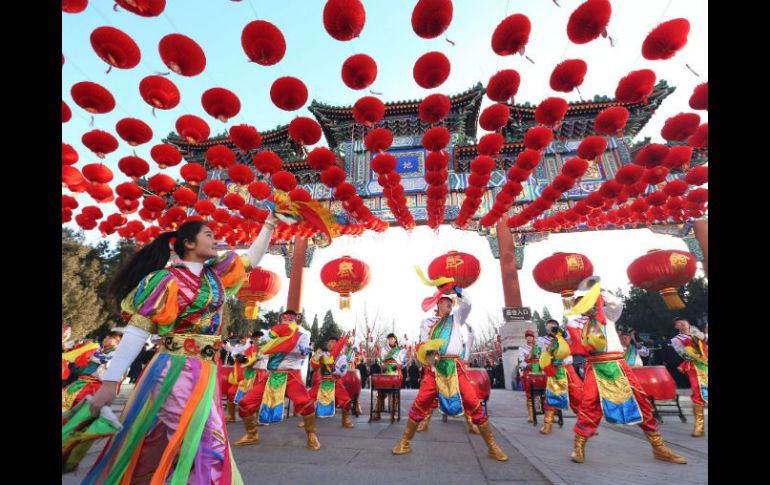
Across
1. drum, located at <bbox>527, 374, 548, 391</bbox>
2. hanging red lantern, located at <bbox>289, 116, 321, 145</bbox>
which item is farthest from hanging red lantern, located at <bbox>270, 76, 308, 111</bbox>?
drum, located at <bbox>527, 374, 548, 391</bbox>

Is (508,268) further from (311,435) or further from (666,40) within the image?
(311,435)

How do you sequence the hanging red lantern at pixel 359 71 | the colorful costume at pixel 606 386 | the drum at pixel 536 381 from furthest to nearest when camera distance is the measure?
the drum at pixel 536 381
the hanging red lantern at pixel 359 71
the colorful costume at pixel 606 386

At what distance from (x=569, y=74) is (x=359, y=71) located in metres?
2.51

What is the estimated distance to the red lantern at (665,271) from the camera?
7.93 m

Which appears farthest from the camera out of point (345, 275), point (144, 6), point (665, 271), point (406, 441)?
point (345, 275)

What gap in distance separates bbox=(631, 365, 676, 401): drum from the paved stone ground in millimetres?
551

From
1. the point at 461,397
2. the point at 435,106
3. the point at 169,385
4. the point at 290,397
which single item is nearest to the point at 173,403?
the point at 169,385

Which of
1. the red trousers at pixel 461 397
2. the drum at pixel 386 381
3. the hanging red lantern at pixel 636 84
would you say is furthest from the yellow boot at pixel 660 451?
the drum at pixel 386 381

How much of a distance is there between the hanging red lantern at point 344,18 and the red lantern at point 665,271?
27.6 feet

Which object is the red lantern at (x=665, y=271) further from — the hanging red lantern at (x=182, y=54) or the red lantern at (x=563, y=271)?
the hanging red lantern at (x=182, y=54)

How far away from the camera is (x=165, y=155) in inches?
230

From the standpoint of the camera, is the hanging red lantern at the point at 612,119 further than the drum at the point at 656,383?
No
